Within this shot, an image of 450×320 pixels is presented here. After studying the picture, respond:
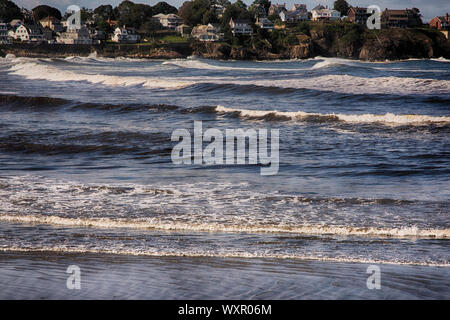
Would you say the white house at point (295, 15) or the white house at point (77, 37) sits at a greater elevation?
the white house at point (295, 15)

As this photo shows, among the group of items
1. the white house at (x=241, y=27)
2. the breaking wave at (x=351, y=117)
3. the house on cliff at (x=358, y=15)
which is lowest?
the breaking wave at (x=351, y=117)

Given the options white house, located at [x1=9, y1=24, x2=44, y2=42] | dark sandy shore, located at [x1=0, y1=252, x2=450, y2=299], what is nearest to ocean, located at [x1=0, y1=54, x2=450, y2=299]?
dark sandy shore, located at [x1=0, y1=252, x2=450, y2=299]

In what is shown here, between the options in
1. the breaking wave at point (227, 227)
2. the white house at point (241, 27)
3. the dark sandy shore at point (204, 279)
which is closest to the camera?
the dark sandy shore at point (204, 279)

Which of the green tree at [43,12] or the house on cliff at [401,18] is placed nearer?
the house on cliff at [401,18]

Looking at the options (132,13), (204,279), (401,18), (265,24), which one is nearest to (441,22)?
(401,18)

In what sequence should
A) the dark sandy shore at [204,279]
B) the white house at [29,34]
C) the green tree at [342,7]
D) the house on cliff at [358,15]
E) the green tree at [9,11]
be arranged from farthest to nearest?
the green tree at [342,7], the green tree at [9,11], the house on cliff at [358,15], the white house at [29,34], the dark sandy shore at [204,279]

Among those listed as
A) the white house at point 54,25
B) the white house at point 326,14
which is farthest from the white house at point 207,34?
the white house at point 54,25

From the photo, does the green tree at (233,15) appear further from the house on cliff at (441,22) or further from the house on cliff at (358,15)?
the house on cliff at (441,22)
